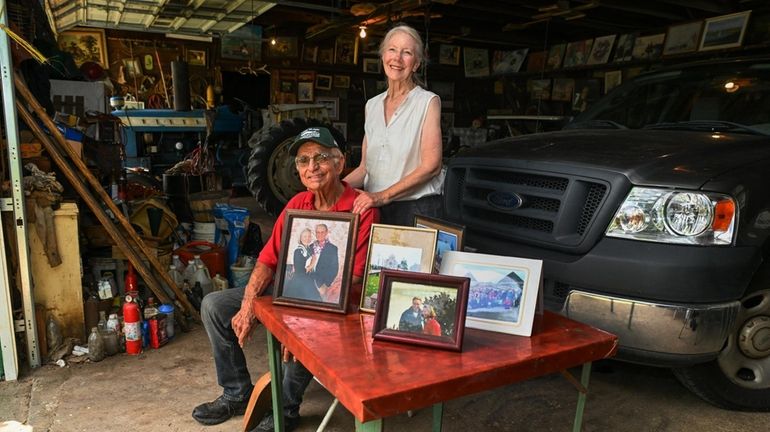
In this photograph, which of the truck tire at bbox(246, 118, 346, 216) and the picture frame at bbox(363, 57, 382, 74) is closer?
the truck tire at bbox(246, 118, 346, 216)

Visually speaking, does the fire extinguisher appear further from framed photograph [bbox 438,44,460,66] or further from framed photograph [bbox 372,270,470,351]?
framed photograph [bbox 438,44,460,66]

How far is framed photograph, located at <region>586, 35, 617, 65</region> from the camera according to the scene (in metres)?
9.62

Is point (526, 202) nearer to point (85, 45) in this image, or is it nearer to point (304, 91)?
point (304, 91)

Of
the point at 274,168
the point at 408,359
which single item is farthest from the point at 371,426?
the point at 274,168

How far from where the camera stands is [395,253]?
1.57 m

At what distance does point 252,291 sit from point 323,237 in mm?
522

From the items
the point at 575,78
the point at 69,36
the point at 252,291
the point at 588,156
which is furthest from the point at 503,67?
the point at 252,291

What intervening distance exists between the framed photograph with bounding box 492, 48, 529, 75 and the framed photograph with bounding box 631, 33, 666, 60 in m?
2.56

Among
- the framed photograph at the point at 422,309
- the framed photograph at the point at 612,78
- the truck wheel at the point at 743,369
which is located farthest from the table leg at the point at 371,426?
the framed photograph at the point at 612,78

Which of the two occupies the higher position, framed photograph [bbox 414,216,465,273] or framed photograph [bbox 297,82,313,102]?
framed photograph [bbox 297,82,313,102]

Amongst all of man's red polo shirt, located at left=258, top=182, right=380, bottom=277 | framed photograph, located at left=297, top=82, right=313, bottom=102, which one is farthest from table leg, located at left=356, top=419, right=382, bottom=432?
framed photograph, located at left=297, top=82, right=313, bottom=102

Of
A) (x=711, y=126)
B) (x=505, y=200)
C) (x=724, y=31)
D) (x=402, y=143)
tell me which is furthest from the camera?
(x=724, y=31)

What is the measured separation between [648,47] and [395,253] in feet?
30.5

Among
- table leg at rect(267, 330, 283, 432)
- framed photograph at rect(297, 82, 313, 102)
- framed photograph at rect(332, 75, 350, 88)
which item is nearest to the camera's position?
table leg at rect(267, 330, 283, 432)
